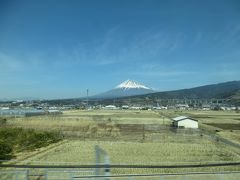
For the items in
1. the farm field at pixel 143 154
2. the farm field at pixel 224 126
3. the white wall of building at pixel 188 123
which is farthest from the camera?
the white wall of building at pixel 188 123

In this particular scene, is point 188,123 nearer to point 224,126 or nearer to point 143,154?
point 224,126

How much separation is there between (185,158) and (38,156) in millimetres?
7940

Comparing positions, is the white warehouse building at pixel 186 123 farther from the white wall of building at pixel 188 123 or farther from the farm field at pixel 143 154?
the farm field at pixel 143 154

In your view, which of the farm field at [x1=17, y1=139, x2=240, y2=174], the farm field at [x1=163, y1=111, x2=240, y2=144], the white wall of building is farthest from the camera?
the white wall of building

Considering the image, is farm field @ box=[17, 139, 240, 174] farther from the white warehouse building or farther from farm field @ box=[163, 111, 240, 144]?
the white warehouse building

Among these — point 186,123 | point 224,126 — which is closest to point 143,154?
point 186,123

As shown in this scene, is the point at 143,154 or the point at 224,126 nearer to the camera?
the point at 143,154

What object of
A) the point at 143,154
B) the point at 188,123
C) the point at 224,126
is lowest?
the point at 143,154

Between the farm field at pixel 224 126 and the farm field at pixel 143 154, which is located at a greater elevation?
the farm field at pixel 224 126

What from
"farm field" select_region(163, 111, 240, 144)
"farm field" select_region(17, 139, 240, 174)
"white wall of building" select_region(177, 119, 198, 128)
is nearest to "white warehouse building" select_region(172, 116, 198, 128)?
"white wall of building" select_region(177, 119, 198, 128)

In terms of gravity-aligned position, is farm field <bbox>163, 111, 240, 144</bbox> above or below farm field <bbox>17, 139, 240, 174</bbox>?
above

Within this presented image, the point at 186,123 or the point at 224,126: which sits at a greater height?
the point at 186,123

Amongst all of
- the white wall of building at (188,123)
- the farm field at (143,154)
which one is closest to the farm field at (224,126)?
the white wall of building at (188,123)

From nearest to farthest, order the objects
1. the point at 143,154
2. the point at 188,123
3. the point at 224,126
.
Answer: the point at 143,154
the point at 188,123
the point at 224,126
